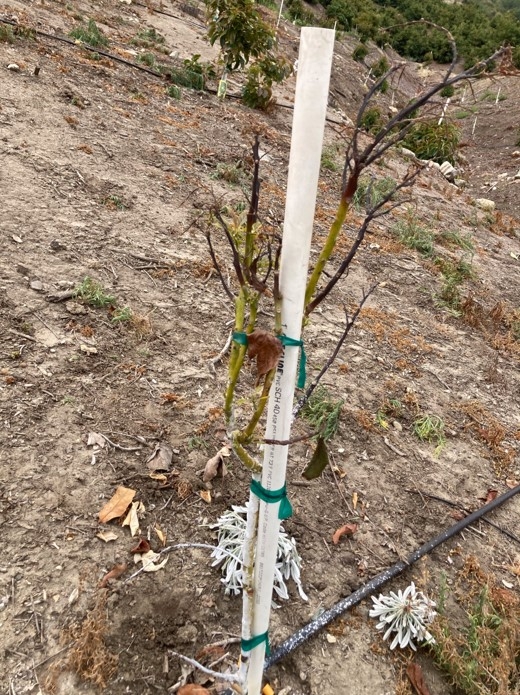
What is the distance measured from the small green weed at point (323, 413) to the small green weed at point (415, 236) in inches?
116

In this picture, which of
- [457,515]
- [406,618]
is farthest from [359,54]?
[406,618]

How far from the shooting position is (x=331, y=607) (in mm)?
2043

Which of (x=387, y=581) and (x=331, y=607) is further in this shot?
(x=387, y=581)

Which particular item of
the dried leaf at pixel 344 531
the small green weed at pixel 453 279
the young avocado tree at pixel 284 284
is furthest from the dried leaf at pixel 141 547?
the small green weed at pixel 453 279

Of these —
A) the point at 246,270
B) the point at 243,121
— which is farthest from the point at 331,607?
the point at 243,121

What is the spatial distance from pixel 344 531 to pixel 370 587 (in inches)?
10.6

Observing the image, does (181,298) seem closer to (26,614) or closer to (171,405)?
(171,405)

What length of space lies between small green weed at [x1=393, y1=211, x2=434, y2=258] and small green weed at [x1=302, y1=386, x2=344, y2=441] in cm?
293

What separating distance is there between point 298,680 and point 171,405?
1346mm

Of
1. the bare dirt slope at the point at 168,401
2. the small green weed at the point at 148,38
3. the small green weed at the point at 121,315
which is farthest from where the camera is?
the small green weed at the point at 148,38

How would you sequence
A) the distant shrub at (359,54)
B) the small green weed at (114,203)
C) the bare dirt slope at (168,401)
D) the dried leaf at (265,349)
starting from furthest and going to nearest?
1. the distant shrub at (359,54)
2. the small green weed at (114,203)
3. the bare dirt slope at (168,401)
4. the dried leaf at (265,349)

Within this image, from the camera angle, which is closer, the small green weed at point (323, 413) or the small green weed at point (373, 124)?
the small green weed at point (373, 124)

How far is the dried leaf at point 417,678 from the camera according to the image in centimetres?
186

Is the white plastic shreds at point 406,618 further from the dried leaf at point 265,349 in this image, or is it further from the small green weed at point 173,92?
the small green weed at point 173,92
